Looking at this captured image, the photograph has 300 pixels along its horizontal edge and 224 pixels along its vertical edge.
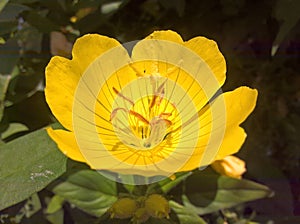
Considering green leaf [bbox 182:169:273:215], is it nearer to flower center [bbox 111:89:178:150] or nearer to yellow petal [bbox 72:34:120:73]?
flower center [bbox 111:89:178:150]

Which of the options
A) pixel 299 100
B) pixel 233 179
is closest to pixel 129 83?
pixel 233 179

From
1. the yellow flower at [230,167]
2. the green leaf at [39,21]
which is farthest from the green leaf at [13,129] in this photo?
the yellow flower at [230,167]

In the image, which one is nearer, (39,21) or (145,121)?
(145,121)

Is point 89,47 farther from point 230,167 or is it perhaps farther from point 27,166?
point 230,167

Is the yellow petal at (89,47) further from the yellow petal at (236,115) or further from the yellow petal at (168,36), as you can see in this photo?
the yellow petal at (236,115)

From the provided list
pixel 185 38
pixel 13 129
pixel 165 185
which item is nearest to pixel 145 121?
pixel 165 185
